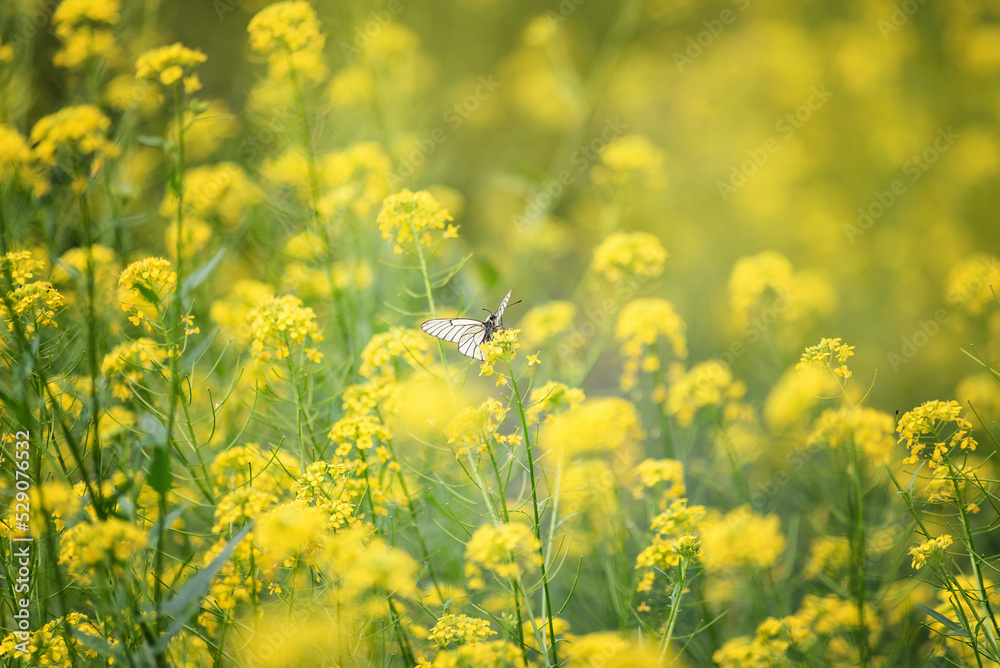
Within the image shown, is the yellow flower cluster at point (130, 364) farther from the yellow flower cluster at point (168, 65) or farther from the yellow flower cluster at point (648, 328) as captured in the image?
the yellow flower cluster at point (648, 328)

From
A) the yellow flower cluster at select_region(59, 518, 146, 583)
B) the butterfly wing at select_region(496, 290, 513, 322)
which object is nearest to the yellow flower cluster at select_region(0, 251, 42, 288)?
the yellow flower cluster at select_region(59, 518, 146, 583)

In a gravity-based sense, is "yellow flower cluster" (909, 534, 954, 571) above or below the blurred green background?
below

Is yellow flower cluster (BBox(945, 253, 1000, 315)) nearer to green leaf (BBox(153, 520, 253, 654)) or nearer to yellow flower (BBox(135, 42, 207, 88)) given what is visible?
green leaf (BBox(153, 520, 253, 654))

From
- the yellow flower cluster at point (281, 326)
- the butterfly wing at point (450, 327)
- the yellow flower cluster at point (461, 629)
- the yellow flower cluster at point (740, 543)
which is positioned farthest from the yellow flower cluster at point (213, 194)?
the yellow flower cluster at point (740, 543)

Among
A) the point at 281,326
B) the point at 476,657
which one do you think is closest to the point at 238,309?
the point at 281,326

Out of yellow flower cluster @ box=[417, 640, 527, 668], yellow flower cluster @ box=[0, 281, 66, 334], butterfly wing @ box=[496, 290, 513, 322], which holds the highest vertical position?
yellow flower cluster @ box=[0, 281, 66, 334]

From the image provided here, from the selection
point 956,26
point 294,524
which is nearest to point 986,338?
point 956,26

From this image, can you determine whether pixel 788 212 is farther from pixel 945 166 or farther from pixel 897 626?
pixel 897 626
